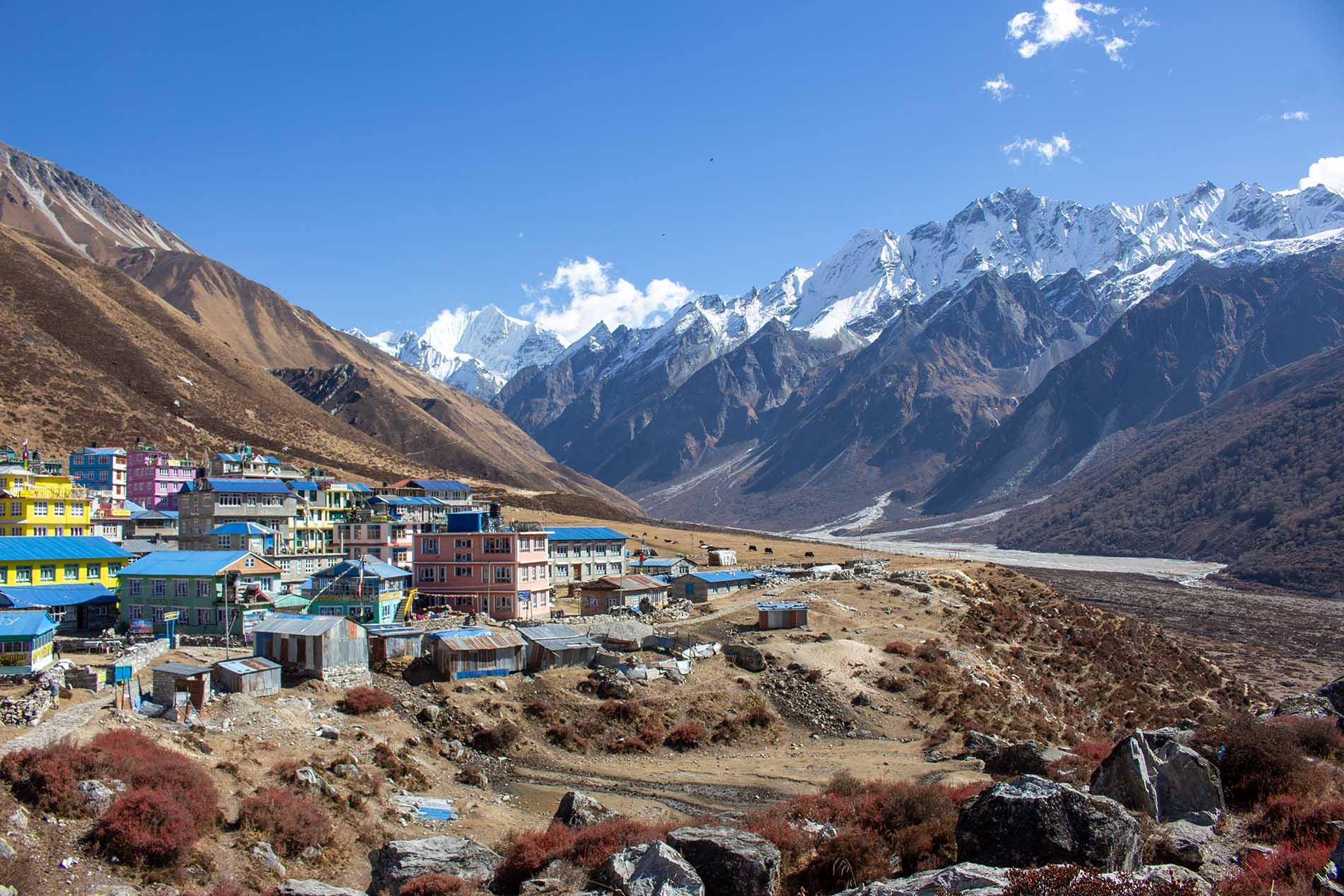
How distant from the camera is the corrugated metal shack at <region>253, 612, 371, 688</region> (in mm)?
40406

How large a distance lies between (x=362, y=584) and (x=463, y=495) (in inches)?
1748

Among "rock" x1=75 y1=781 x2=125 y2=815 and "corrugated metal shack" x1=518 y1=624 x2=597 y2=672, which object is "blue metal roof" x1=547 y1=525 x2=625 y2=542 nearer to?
"corrugated metal shack" x1=518 y1=624 x2=597 y2=672

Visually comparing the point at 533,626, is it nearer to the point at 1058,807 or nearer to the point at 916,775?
the point at 916,775

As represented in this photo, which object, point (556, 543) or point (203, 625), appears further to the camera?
point (556, 543)

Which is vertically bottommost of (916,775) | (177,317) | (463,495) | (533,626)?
(916,775)

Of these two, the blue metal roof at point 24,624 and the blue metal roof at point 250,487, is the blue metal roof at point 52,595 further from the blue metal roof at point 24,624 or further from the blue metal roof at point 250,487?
the blue metal roof at point 250,487

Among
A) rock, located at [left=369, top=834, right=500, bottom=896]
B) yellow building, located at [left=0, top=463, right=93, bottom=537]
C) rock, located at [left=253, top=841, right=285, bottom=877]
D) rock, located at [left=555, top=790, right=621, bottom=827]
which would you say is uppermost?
yellow building, located at [left=0, top=463, right=93, bottom=537]

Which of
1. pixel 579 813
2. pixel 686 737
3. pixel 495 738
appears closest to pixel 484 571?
pixel 495 738

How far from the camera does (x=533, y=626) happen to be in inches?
1986

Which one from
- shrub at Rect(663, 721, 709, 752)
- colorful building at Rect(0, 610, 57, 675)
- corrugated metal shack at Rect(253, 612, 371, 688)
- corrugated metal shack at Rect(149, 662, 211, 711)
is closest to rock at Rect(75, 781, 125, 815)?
corrugated metal shack at Rect(149, 662, 211, 711)

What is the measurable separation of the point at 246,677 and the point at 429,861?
1743 centimetres

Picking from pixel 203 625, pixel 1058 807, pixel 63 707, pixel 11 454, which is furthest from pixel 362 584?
pixel 11 454

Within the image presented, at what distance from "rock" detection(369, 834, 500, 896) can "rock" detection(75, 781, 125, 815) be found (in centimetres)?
727

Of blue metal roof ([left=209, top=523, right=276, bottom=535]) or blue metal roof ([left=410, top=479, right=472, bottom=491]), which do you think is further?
blue metal roof ([left=410, top=479, right=472, bottom=491])
